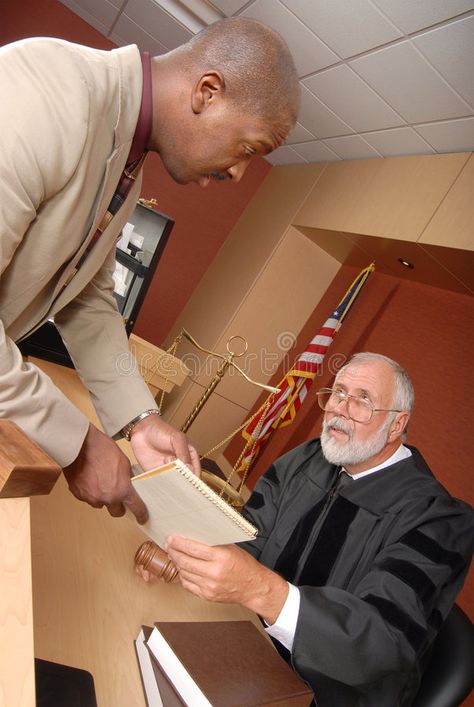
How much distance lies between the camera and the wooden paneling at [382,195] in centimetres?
405

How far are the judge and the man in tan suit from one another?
348 millimetres

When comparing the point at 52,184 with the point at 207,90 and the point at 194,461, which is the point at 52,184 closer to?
the point at 207,90

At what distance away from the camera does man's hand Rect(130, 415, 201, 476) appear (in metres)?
1.21

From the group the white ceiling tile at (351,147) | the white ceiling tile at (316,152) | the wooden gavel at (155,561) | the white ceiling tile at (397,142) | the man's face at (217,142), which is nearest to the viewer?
the man's face at (217,142)

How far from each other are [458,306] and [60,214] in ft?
13.3

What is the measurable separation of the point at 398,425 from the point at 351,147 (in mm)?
3590

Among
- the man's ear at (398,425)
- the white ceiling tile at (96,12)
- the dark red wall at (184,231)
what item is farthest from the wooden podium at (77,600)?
the dark red wall at (184,231)

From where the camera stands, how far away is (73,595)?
97 cm

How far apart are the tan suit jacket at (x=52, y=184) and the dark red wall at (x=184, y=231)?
5607mm

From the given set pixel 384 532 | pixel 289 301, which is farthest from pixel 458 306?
pixel 384 532

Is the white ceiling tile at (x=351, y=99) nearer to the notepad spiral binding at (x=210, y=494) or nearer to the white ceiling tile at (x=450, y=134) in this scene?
the white ceiling tile at (x=450, y=134)

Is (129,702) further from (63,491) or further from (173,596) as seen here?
(63,491)

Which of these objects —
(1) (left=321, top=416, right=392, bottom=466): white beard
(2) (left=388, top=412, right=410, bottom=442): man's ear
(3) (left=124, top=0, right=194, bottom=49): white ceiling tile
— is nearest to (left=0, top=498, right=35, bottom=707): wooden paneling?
(1) (left=321, top=416, right=392, bottom=466): white beard

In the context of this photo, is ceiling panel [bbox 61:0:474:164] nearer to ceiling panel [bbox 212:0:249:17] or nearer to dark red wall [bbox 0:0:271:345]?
ceiling panel [bbox 212:0:249:17]
